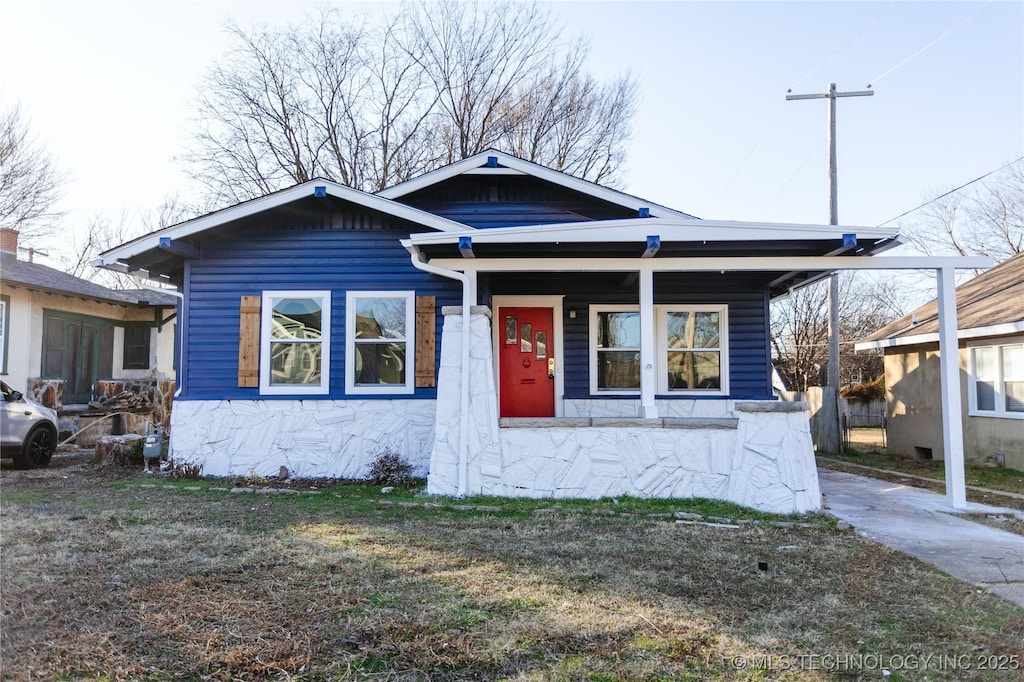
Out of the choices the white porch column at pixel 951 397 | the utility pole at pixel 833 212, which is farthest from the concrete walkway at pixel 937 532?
the utility pole at pixel 833 212

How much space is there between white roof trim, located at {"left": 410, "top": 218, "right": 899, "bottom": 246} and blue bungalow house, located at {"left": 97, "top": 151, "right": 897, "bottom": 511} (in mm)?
23

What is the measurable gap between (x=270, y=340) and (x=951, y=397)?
26.7ft

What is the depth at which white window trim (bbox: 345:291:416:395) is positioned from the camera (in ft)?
28.9

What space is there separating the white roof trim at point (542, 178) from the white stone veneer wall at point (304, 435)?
305 cm

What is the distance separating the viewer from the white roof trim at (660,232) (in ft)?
21.9

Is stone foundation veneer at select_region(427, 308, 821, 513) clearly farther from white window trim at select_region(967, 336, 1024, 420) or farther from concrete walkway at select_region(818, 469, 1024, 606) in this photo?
white window trim at select_region(967, 336, 1024, 420)

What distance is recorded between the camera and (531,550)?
5027 millimetres

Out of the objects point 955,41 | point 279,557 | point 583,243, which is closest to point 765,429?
point 583,243

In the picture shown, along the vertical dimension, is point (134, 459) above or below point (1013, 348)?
below

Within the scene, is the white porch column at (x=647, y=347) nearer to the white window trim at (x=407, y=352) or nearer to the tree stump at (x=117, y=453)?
the white window trim at (x=407, y=352)

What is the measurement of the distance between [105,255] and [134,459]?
3.15 metres

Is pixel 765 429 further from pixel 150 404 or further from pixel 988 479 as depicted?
pixel 150 404

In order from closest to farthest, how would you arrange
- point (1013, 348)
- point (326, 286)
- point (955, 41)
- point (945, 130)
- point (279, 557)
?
point (279, 557) < point (326, 286) < point (1013, 348) < point (955, 41) < point (945, 130)

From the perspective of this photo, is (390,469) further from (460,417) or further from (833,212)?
(833,212)
